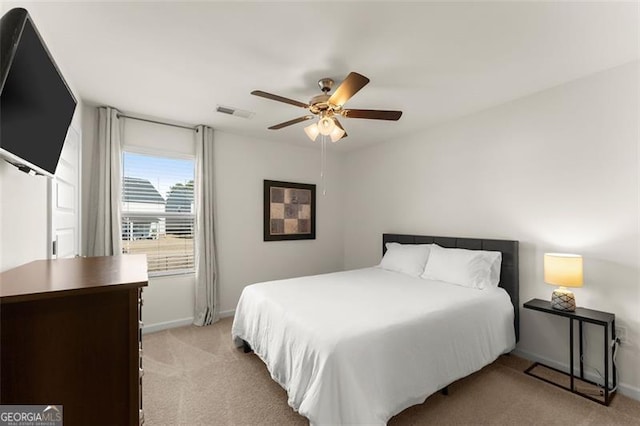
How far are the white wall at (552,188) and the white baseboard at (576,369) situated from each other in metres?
0.02

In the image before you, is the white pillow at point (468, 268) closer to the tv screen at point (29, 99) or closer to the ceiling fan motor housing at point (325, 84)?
the ceiling fan motor housing at point (325, 84)

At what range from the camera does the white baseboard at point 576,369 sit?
7.21 ft

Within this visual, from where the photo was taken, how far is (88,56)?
213 centimetres

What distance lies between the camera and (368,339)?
5.72ft

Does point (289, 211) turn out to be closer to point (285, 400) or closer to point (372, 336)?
point (285, 400)

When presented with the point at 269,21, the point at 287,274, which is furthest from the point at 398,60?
the point at 287,274

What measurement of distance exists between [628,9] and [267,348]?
3257 mm

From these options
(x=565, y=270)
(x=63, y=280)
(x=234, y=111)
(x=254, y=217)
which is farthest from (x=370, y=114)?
(x=254, y=217)

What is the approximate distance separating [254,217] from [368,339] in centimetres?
287

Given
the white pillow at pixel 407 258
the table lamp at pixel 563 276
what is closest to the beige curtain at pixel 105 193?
the white pillow at pixel 407 258

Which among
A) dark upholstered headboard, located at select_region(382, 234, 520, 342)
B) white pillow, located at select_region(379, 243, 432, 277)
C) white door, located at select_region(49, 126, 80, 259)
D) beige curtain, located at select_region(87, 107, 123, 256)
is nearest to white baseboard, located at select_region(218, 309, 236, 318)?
beige curtain, located at select_region(87, 107, 123, 256)

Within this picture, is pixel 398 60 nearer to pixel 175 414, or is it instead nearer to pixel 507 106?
pixel 507 106

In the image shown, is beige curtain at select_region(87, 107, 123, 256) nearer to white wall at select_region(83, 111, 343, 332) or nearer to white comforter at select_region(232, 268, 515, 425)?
white wall at select_region(83, 111, 343, 332)

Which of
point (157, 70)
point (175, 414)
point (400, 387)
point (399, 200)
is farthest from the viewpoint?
point (399, 200)
